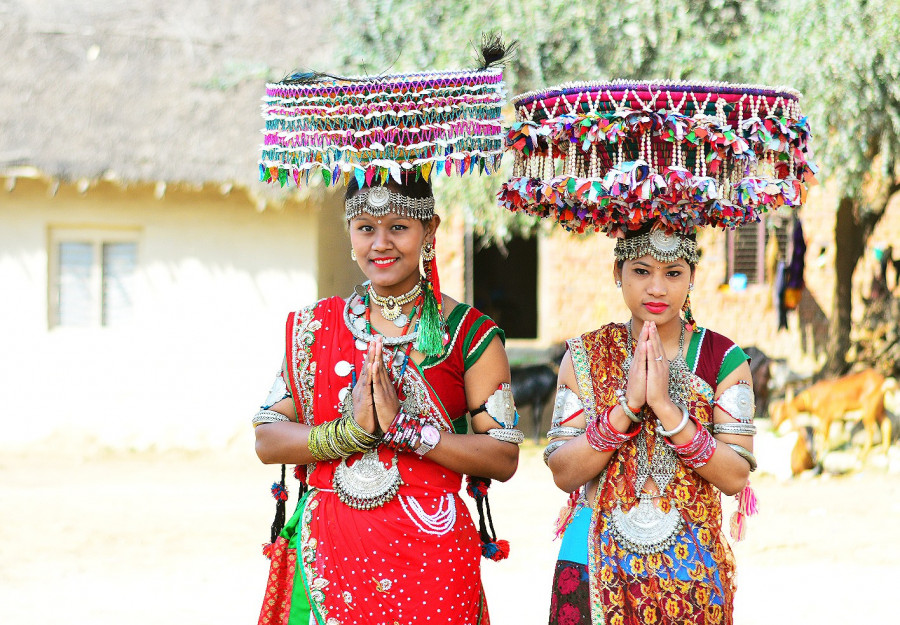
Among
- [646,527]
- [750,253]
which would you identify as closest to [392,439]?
[646,527]

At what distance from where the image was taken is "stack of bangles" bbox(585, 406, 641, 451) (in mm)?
2637

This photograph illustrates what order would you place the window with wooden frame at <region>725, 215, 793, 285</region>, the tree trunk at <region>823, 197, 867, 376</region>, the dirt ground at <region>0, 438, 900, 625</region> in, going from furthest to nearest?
the window with wooden frame at <region>725, 215, 793, 285</region> < the tree trunk at <region>823, 197, 867, 376</region> < the dirt ground at <region>0, 438, 900, 625</region>

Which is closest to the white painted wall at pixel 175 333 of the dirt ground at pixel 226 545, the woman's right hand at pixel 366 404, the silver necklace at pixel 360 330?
the dirt ground at pixel 226 545

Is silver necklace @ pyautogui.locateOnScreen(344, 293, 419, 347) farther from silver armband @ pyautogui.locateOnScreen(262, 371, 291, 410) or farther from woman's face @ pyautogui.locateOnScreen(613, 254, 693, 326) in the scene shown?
woman's face @ pyautogui.locateOnScreen(613, 254, 693, 326)

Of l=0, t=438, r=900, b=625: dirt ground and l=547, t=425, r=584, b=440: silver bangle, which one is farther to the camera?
l=0, t=438, r=900, b=625: dirt ground

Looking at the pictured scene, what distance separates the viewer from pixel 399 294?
286cm

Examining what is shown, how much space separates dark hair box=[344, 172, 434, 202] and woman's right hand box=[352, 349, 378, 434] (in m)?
0.43

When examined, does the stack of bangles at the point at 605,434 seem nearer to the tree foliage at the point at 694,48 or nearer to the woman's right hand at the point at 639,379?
the woman's right hand at the point at 639,379

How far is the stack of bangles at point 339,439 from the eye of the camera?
264cm

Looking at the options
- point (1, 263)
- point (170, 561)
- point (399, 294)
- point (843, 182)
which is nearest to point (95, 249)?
point (1, 263)

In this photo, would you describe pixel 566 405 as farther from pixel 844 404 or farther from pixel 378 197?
pixel 844 404

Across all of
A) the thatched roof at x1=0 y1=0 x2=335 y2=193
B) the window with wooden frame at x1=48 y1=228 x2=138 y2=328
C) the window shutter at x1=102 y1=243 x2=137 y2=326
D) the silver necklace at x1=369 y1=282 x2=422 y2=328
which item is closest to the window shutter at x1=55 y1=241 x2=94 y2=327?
the window with wooden frame at x1=48 y1=228 x2=138 y2=328

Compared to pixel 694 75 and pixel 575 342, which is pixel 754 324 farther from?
pixel 575 342

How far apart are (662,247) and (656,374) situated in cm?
34
